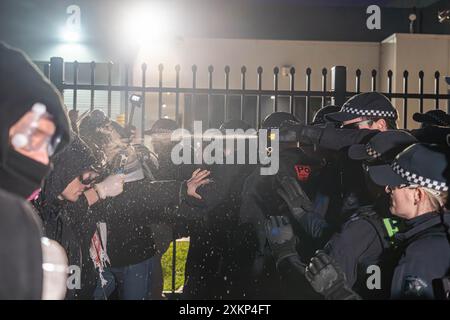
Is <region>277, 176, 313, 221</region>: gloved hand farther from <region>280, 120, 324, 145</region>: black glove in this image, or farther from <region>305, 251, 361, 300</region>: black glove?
<region>305, 251, 361, 300</region>: black glove

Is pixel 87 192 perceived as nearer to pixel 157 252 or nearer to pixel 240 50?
pixel 157 252

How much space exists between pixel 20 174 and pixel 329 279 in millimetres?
1587

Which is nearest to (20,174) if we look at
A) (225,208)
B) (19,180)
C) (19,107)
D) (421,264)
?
(19,180)

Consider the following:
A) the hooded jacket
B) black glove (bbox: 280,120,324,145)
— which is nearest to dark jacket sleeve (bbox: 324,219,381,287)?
black glove (bbox: 280,120,324,145)

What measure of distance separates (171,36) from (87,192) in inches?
464

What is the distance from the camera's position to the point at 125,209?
391 centimetres

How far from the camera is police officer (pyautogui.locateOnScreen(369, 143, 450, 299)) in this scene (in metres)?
2.21

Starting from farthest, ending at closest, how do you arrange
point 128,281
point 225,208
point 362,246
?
point 225,208, point 128,281, point 362,246

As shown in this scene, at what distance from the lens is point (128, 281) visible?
389 cm

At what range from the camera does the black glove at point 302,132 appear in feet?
12.6

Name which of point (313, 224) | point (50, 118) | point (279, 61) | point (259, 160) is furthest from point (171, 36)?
point (50, 118)

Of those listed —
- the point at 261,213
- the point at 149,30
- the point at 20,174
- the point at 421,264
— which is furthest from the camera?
the point at 149,30

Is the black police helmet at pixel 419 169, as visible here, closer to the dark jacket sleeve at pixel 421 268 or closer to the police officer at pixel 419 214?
the police officer at pixel 419 214

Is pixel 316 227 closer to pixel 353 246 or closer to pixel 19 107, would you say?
pixel 353 246
